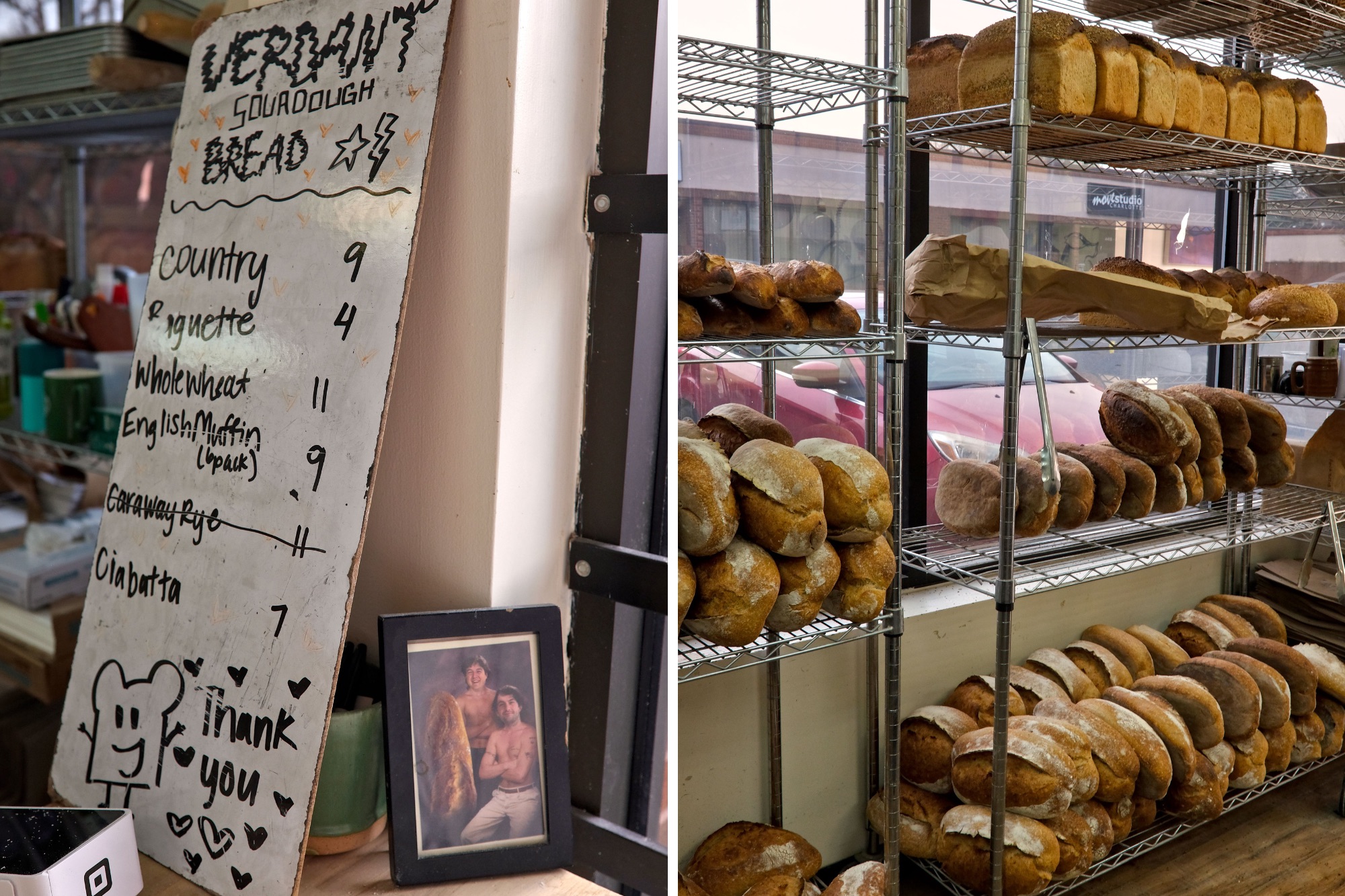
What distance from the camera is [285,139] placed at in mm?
1096

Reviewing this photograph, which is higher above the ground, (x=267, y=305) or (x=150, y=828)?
(x=267, y=305)

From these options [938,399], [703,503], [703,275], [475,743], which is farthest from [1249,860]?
[475,743]

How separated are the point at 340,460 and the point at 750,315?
676 millimetres

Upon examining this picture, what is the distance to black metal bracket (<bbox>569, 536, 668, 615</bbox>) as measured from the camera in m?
1.08

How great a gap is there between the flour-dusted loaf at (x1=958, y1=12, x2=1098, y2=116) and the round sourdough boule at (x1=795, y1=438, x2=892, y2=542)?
0.72 m

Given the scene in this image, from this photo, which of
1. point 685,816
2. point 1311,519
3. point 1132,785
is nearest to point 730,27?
point 685,816

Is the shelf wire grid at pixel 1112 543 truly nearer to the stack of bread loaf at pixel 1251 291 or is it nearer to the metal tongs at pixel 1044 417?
the metal tongs at pixel 1044 417

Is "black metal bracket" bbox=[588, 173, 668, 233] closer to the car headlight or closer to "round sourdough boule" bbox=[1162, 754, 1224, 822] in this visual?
the car headlight

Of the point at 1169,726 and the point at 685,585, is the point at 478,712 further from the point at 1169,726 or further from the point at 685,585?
the point at 1169,726

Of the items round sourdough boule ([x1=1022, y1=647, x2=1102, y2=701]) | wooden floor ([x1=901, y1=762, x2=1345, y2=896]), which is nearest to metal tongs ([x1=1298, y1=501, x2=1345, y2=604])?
wooden floor ([x1=901, y1=762, x2=1345, y2=896])

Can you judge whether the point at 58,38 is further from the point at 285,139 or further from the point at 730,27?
the point at 730,27

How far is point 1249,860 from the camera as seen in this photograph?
227 centimetres

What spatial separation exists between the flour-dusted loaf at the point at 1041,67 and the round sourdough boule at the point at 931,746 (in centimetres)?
120

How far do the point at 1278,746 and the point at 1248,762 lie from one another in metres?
0.17
